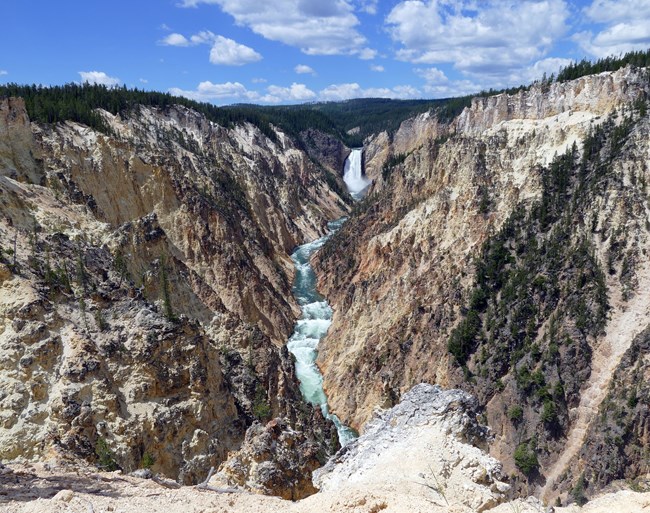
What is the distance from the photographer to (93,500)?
947cm

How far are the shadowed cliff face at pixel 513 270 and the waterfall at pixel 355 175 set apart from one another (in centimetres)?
7016

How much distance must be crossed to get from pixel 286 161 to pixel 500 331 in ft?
236

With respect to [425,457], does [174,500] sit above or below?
above

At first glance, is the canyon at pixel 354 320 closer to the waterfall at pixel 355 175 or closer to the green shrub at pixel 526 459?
the green shrub at pixel 526 459

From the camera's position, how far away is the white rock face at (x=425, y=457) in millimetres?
10523

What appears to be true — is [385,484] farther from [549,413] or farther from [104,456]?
[549,413]

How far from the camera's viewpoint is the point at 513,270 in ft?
124

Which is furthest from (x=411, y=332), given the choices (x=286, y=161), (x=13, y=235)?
(x=286, y=161)

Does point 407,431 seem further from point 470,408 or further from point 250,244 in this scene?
point 250,244

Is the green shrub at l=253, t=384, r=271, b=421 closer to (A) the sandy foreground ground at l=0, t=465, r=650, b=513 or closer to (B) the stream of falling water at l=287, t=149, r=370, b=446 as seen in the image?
(B) the stream of falling water at l=287, t=149, r=370, b=446

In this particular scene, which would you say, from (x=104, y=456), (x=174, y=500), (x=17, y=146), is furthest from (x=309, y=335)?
(x=174, y=500)

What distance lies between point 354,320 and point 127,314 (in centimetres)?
2682

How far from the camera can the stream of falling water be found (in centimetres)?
3928

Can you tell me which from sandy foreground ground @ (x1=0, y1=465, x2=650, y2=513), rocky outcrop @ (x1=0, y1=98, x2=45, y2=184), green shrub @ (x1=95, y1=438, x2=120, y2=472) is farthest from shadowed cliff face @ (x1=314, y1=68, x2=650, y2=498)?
rocky outcrop @ (x1=0, y1=98, x2=45, y2=184)
